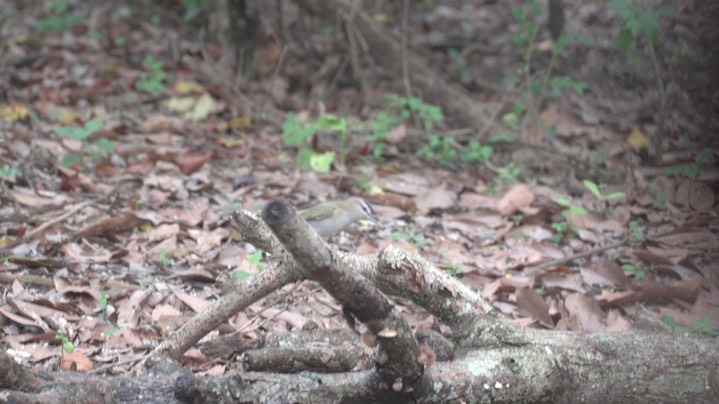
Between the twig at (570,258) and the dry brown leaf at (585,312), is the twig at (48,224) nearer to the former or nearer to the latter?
the twig at (570,258)

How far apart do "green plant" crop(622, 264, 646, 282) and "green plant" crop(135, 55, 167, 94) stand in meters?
4.49

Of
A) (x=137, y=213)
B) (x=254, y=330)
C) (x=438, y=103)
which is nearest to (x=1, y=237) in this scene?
(x=137, y=213)

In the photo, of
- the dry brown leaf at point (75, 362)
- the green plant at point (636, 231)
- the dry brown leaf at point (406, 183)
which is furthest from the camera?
the dry brown leaf at point (406, 183)

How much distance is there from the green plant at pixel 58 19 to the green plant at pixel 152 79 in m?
1.40

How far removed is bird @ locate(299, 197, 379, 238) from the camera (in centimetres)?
445

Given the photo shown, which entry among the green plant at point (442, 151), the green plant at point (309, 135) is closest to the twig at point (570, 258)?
the green plant at point (309, 135)

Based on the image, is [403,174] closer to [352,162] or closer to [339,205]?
[352,162]

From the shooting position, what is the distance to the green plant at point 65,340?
322 cm

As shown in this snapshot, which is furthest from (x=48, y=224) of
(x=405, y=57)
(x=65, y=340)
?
(x=405, y=57)

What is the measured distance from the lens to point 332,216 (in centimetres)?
450

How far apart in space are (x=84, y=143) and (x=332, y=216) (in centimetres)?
224

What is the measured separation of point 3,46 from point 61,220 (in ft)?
14.6

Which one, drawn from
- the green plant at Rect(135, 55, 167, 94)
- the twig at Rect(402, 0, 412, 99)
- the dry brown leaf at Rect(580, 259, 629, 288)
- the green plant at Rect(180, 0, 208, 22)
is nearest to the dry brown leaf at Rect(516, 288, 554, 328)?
the dry brown leaf at Rect(580, 259, 629, 288)

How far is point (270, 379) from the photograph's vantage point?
96.3 inches
